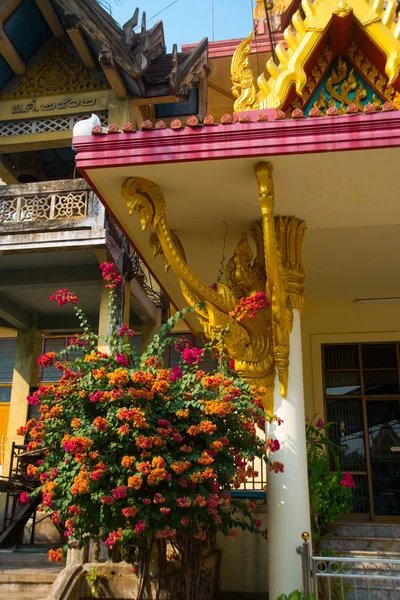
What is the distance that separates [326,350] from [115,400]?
13.9 ft

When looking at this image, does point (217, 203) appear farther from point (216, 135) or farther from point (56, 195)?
point (56, 195)

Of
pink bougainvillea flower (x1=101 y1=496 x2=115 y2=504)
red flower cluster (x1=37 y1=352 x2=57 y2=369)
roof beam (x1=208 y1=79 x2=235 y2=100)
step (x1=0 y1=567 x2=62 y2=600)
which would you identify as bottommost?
step (x1=0 y1=567 x2=62 y2=600)

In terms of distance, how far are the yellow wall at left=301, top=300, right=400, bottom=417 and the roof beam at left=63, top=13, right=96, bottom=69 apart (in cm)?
499

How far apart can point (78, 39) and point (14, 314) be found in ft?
15.0

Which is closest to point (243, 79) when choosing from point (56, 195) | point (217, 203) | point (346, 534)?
point (217, 203)

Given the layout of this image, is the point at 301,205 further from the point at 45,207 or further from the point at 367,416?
the point at 45,207

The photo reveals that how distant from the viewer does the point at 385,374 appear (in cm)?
764

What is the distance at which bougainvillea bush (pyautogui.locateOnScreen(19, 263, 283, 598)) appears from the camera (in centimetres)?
405

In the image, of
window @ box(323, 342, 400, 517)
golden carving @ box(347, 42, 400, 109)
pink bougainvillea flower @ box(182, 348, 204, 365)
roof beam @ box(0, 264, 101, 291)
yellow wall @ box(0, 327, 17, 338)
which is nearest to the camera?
pink bougainvillea flower @ box(182, 348, 204, 365)

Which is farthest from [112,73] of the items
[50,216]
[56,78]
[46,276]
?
[46,276]

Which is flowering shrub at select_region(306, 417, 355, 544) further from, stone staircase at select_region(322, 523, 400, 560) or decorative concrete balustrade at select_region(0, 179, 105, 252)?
decorative concrete balustrade at select_region(0, 179, 105, 252)

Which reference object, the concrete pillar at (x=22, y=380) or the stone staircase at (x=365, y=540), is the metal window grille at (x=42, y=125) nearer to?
the concrete pillar at (x=22, y=380)

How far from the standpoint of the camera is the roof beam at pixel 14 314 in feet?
33.0

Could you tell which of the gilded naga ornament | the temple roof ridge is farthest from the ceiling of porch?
the temple roof ridge
